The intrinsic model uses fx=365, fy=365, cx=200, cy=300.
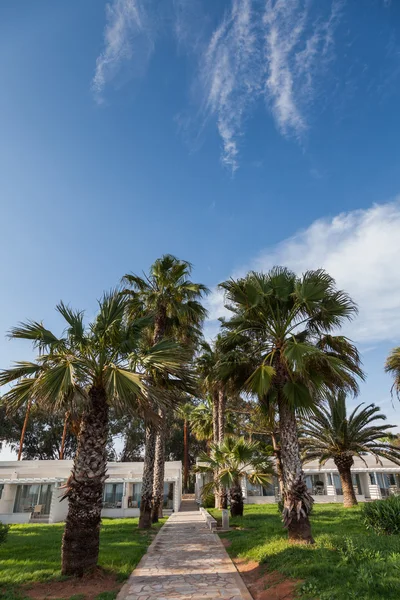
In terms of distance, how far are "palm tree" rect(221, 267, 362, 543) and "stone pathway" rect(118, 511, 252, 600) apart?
7.81 feet

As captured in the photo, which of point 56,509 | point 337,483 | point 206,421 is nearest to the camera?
point 56,509

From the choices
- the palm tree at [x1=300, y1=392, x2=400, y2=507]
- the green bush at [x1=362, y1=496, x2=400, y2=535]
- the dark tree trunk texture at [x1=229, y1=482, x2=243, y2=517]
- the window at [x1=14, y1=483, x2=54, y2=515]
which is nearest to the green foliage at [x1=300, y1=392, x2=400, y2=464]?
the palm tree at [x1=300, y1=392, x2=400, y2=507]

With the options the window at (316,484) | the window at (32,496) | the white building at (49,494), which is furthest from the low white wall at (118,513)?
the window at (316,484)

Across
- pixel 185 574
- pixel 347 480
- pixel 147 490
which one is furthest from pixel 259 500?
pixel 185 574

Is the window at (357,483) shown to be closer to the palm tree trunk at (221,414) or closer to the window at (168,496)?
the window at (168,496)

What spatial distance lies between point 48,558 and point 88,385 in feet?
17.6

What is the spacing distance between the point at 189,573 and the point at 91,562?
7.81 ft

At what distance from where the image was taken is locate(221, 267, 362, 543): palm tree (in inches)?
397

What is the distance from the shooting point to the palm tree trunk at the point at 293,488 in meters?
9.76

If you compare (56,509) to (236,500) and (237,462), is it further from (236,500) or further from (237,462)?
(237,462)

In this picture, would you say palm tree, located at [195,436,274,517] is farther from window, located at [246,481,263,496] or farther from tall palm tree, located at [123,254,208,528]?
window, located at [246,481,263,496]

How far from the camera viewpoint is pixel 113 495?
2636 cm

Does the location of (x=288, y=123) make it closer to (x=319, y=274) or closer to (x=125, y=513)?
(x=319, y=274)

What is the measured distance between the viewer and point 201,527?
1731 cm
